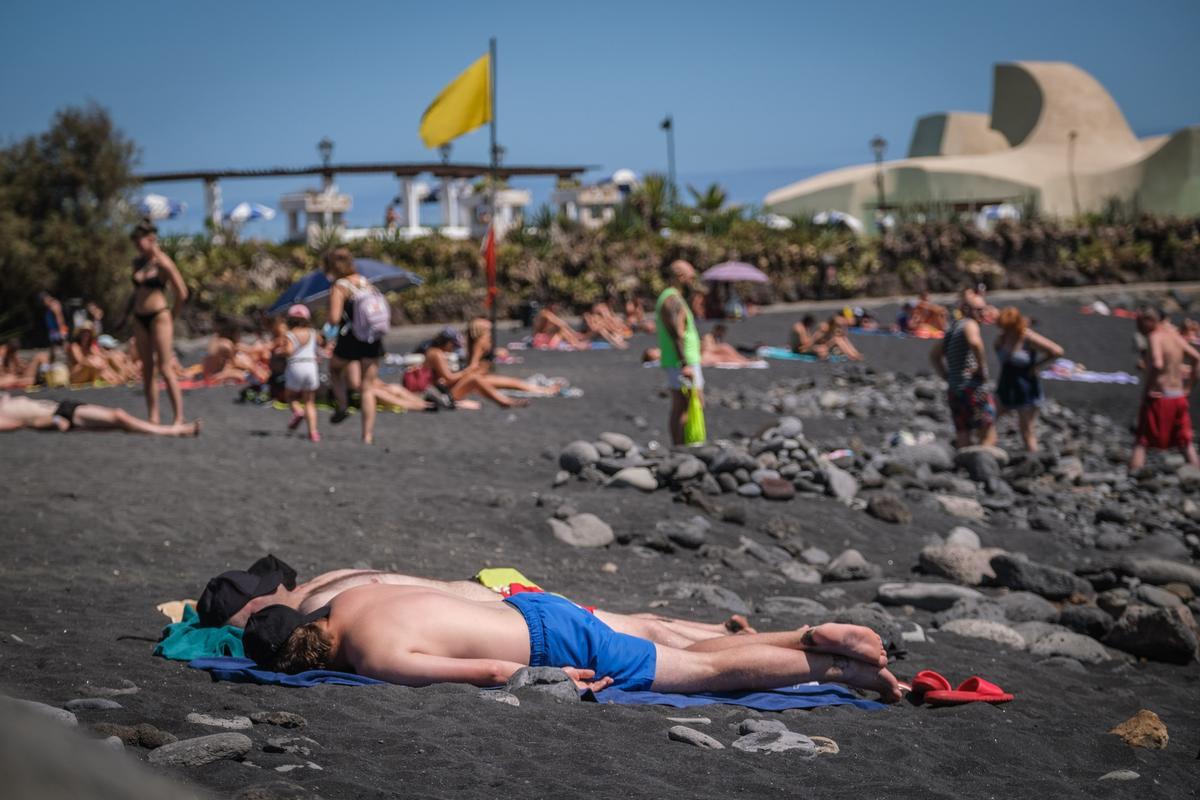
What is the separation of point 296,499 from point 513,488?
1.63m

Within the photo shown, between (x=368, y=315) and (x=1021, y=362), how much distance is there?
221 inches

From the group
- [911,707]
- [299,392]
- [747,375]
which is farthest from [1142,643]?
[747,375]

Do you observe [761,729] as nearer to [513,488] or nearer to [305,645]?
[305,645]

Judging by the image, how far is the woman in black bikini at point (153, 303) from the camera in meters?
8.77

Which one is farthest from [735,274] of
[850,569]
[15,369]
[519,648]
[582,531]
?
[519,648]

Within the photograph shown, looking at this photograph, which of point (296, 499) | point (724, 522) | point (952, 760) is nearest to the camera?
point (952, 760)

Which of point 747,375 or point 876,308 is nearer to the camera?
point 747,375

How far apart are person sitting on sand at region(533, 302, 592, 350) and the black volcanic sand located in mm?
8896

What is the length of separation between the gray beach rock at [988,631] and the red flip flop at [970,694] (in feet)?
3.22

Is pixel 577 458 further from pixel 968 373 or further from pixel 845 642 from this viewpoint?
pixel 845 642

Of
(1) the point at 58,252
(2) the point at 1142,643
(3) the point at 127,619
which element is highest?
(1) the point at 58,252

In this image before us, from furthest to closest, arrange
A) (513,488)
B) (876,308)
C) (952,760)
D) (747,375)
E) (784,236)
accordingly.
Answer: (784,236), (876,308), (747,375), (513,488), (952,760)

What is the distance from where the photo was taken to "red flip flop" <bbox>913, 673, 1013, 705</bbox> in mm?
4184

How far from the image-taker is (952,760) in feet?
11.8
